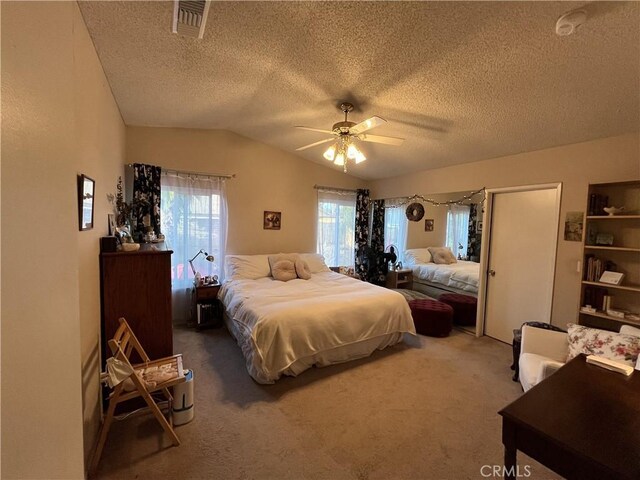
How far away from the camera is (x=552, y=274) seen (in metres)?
2.88

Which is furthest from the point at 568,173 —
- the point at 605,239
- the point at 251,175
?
the point at 251,175

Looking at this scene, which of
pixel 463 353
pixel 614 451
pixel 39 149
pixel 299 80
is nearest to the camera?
pixel 39 149

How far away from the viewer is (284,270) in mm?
3842

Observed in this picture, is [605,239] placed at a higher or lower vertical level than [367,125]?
lower

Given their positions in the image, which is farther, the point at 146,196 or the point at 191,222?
the point at 191,222

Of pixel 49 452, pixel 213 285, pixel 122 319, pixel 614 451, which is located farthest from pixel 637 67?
pixel 213 285

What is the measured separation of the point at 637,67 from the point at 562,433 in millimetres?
2140

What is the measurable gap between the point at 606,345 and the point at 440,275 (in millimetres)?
2302

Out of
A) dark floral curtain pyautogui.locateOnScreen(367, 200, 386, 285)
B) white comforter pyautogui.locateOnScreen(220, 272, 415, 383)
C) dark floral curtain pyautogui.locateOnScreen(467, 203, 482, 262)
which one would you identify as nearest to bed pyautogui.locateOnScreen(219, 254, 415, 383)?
white comforter pyautogui.locateOnScreen(220, 272, 415, 383)

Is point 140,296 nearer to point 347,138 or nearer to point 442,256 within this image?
point 347,138

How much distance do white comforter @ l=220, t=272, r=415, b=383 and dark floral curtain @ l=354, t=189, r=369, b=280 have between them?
5.35 feet

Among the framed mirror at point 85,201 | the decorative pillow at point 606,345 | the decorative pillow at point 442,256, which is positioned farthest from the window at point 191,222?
the decorative pillow at point 606,345

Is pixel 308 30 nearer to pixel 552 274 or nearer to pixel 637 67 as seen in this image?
pixel 637 67

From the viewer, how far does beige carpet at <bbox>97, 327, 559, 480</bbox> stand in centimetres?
161
